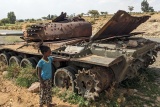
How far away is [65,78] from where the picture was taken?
750 cm

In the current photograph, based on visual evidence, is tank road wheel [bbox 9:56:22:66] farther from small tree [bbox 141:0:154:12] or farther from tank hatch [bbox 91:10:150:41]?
small tree [bbox 141:0:154:12]

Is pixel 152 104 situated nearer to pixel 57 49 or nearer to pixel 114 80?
pixel 114 80

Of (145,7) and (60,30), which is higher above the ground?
(145,7)

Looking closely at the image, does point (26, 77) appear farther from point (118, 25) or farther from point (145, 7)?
point (145, 7)

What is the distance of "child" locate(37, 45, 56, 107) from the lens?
6.04m

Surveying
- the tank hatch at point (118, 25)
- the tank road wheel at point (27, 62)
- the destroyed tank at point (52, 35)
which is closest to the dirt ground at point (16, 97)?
the tank road wheel at point (27, 62)

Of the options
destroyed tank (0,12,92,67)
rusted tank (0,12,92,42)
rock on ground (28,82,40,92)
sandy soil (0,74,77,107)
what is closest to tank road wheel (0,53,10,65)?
destroyed tank (0,12,92,67)

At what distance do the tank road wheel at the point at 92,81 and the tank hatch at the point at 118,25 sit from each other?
1.41 metres

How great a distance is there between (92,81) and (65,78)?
121 centimetres

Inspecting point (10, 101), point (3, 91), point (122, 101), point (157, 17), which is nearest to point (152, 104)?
point (122, 101)

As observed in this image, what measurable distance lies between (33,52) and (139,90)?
3.70 metres

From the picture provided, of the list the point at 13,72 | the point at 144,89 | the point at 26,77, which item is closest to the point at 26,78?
the point at 26,77

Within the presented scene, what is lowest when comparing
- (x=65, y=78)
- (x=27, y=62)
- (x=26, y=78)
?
(x=26, y=78)

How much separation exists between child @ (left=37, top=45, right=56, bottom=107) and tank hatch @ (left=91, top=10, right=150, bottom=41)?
222 cm
